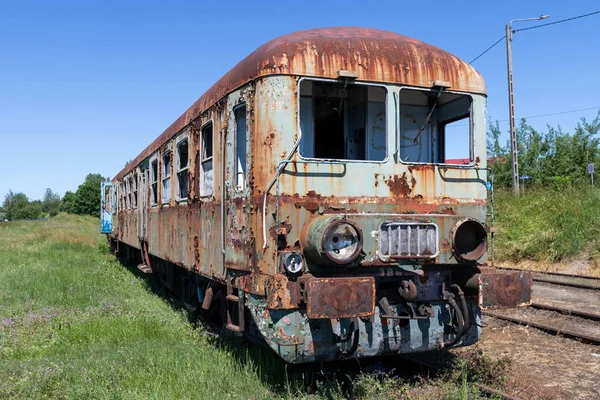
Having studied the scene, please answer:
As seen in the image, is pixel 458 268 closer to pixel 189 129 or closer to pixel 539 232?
pixel 189 129

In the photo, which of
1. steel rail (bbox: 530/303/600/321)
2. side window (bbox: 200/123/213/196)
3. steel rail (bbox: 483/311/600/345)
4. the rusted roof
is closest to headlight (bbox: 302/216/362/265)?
the rusted roof

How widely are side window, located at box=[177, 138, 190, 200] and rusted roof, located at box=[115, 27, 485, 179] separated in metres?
2.04

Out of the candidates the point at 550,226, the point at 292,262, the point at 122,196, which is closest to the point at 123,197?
the point at 122,196

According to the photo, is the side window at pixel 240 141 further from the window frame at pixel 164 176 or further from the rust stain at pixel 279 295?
the window frame at pixel 164 176

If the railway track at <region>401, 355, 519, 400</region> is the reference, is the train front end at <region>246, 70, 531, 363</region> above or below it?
above

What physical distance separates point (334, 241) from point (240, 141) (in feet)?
5.21

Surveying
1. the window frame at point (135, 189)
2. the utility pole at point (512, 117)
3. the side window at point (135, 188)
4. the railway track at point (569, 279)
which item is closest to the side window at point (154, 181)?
the window frame at point (135, 189)

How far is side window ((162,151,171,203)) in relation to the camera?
353 inches

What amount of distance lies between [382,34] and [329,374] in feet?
11.2

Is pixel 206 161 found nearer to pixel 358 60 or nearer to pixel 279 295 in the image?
pixel 358 60

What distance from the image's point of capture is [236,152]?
547 cm

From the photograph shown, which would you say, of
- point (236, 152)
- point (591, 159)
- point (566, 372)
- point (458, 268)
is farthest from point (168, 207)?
point (591, 159)

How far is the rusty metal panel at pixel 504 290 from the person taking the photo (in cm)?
487

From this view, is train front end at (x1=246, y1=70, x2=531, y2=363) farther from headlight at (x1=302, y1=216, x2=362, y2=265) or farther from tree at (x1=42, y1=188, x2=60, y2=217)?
tree at (x1=42, y1=188, x2=60, y2=217)
